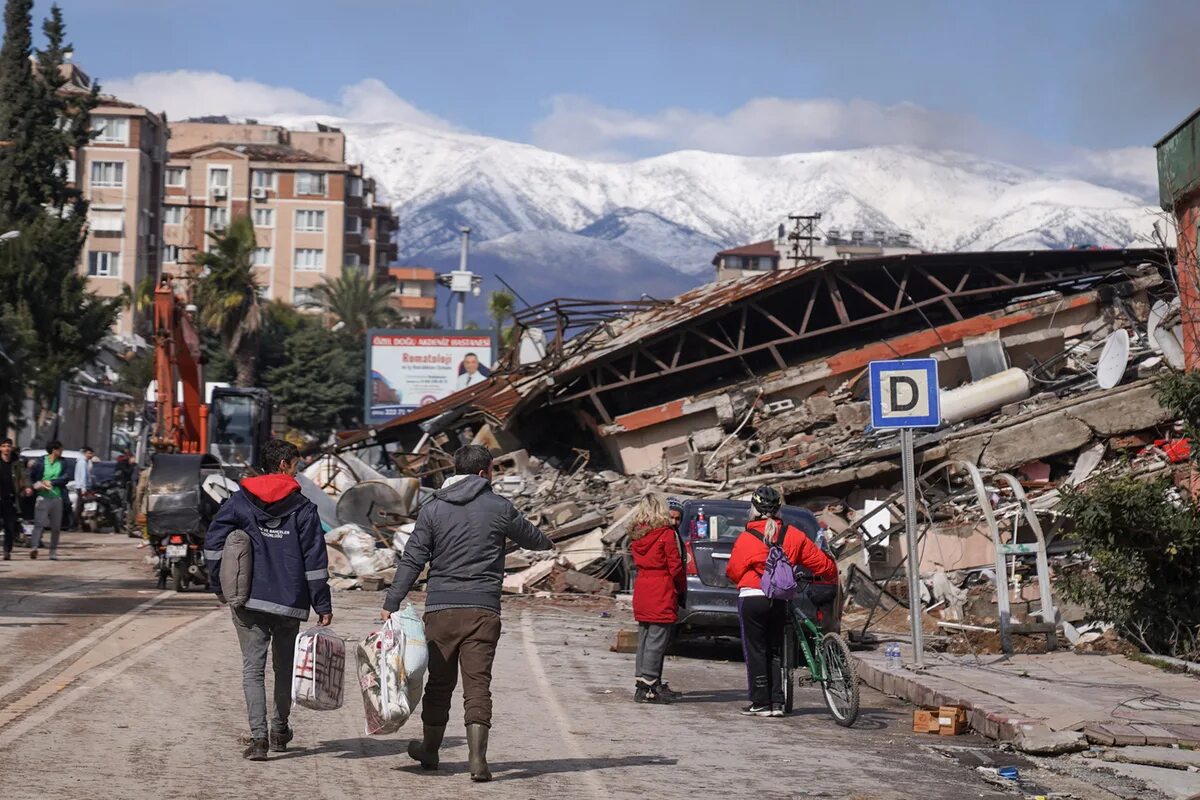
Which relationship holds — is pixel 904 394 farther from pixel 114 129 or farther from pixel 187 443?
pixel 114 129

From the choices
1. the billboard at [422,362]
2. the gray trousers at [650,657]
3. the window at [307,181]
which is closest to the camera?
the gray trousers at [650,657]

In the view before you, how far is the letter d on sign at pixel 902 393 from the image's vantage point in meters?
15.0

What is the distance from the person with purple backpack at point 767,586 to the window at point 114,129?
98925mm

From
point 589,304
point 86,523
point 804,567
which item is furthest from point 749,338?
point 804,567

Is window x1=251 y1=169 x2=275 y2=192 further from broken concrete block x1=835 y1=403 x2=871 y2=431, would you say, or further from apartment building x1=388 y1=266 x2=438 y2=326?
broken concrete block x1=835 y1=403 x2=871 y2=431

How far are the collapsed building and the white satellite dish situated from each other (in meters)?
0.06

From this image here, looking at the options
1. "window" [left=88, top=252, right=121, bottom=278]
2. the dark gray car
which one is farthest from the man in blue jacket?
"window" [left=88, top=252, right=121, bottom=278]

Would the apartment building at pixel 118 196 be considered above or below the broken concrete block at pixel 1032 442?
above

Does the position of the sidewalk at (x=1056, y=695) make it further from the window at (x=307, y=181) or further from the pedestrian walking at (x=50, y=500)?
the window at (x=307, y=181)

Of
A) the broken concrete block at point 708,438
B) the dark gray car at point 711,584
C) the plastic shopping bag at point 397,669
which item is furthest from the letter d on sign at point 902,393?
the broken concrete block at point 708,438

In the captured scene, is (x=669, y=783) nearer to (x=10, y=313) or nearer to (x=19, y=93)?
(x=10, y=313)

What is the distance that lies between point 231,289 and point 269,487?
7087 cm

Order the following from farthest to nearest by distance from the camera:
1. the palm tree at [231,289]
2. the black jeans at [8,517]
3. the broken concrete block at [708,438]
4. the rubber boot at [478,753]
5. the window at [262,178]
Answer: the window at [262,178] → the palm tree at [231,289] → the broken concrete block at [708,438] → the black jeans at [8,517] → the rubber boot at [478,753]

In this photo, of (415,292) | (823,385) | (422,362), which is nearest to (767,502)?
(823,385)
